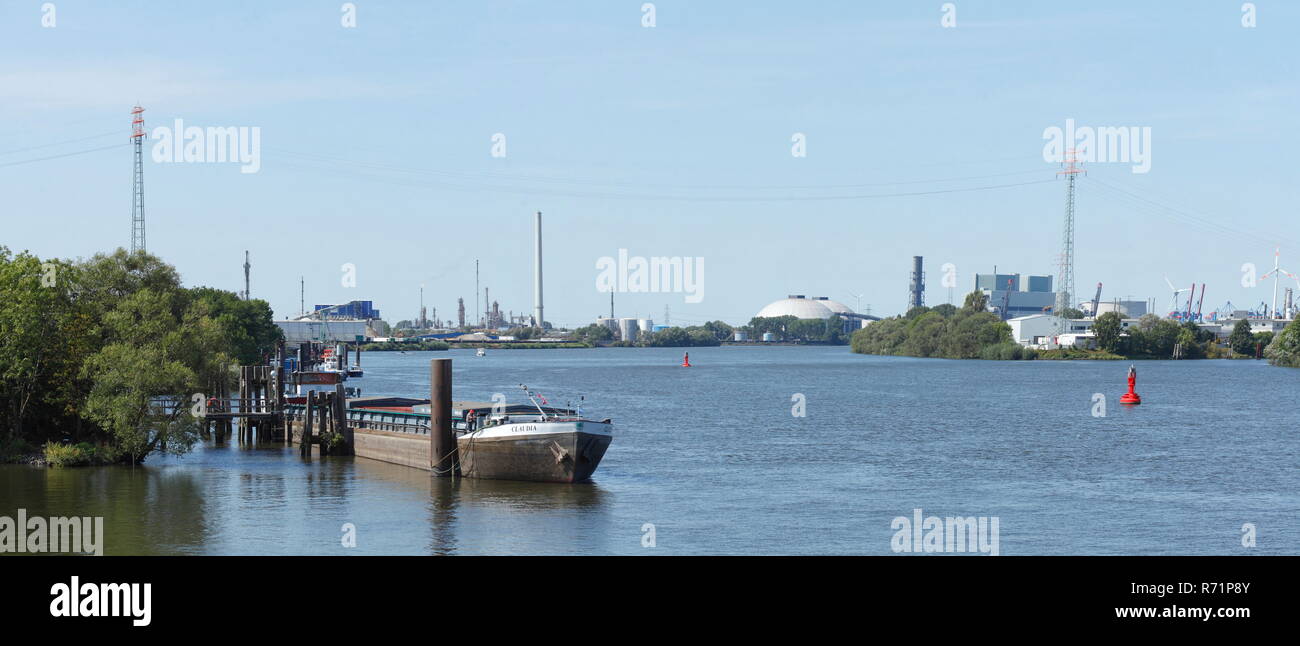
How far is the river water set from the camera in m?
41.0

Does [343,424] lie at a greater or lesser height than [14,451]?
greater

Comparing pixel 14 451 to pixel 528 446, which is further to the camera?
pixel 14 451

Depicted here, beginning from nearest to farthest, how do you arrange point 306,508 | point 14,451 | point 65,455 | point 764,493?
point 306,508
point 764,493
point 65,455
point 14,451

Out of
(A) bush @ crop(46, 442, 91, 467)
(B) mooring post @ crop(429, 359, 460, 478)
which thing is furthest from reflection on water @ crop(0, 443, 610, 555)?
(A) bush @ crop(46, 442, 91, 467)

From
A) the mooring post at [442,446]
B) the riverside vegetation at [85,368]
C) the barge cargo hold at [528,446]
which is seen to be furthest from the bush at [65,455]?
the mooring post at [442,446]

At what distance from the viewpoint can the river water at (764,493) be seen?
41.0 m

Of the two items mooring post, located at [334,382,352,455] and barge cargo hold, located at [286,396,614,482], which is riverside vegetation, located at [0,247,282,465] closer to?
mooring post, located at [334,382,352,455]

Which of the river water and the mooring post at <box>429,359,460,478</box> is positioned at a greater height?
the mooring post at <box>429,359,460,478</box>

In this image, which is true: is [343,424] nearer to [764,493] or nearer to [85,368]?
[85,368]

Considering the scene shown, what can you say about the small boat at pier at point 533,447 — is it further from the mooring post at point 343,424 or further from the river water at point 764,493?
the mooring post at point 343,424

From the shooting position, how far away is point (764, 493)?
173ft

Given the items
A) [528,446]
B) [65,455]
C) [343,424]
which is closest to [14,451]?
[65,455]
